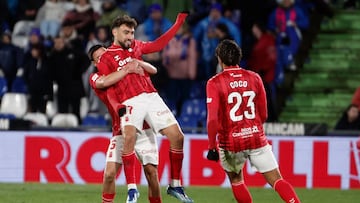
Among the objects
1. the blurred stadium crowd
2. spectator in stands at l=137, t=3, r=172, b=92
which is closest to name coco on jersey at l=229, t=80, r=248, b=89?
the blurred stadium crowd

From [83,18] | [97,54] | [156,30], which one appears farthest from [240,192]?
[83,18]

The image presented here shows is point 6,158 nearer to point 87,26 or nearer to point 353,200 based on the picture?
point 87,26

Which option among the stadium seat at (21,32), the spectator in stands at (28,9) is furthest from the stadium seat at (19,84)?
the spectator in stands at (28,9)

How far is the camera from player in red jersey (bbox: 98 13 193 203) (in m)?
12.5

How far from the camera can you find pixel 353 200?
51.6ft

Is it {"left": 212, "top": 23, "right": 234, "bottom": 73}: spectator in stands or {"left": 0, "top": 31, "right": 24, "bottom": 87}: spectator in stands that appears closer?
{"left": 212, "top": 23, "right": 234, "bottom": 73}: spectator in stands

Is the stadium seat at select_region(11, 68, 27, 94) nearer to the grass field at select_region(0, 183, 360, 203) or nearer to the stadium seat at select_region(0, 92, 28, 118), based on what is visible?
the stadium seat at select_region(0, 92, 28, 118)

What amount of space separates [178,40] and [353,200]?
586 cm

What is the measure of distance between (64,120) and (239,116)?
814cm

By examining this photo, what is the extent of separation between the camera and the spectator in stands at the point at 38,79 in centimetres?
2030

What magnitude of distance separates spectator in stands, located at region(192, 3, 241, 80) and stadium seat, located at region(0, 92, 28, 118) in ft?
10.4

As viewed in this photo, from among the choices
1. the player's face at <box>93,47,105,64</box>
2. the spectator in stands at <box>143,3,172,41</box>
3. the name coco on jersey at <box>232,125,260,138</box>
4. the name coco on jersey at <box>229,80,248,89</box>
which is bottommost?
the name coco on jersey at <box>232,125,260,138</box>

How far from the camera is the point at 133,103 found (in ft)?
41.3

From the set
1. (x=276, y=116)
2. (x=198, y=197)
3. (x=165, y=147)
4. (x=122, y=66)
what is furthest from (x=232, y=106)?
(x=276, y=116)
